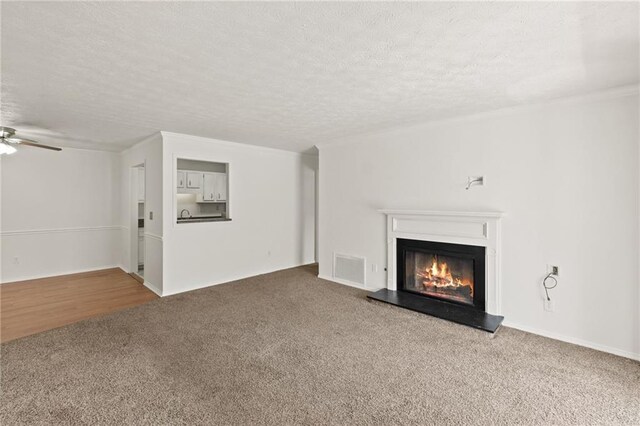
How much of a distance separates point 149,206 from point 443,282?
4.75 metres

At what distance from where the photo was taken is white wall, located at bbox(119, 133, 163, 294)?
4.55 metres

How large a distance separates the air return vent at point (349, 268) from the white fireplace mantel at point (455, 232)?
1.73 feet

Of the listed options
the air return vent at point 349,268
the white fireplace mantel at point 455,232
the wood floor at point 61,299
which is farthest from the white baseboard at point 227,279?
the white fireplace mantel at point 455,232

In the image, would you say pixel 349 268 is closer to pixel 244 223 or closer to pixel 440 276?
pixel 440 276

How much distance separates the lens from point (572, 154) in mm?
2990

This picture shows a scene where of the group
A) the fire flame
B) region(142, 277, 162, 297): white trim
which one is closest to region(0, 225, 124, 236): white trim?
region(142, 277, 162, 297): white trim

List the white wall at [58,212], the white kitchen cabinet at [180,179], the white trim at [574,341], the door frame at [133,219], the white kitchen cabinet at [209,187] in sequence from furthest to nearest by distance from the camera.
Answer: the white kitchen cabinet at [209,187] < the white kitchen cabinet at [180,179] < the door frame at [133,219] < the white wall at [58,212] < the white trim at [574,341]

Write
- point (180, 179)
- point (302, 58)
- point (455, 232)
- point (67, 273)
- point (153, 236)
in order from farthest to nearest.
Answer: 1. point (180, 179)
2. point (67, 273)
3. point (153, 236)
4. point (455, 232)
5. point (302, 58)

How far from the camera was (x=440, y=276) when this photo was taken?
4023mm

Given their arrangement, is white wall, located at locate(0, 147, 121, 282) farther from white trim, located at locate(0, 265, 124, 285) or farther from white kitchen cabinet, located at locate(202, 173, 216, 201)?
white kitchen cabinet, located at locate(202, 173, 216, 201)

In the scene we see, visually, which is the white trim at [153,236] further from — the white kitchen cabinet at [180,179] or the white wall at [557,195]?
the white wall at [557,195]

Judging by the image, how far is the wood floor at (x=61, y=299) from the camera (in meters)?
3.48

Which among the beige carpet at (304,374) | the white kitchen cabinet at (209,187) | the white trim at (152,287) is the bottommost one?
the beige carpet at (304,374)

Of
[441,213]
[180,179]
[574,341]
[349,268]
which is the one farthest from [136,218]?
[574,341]
